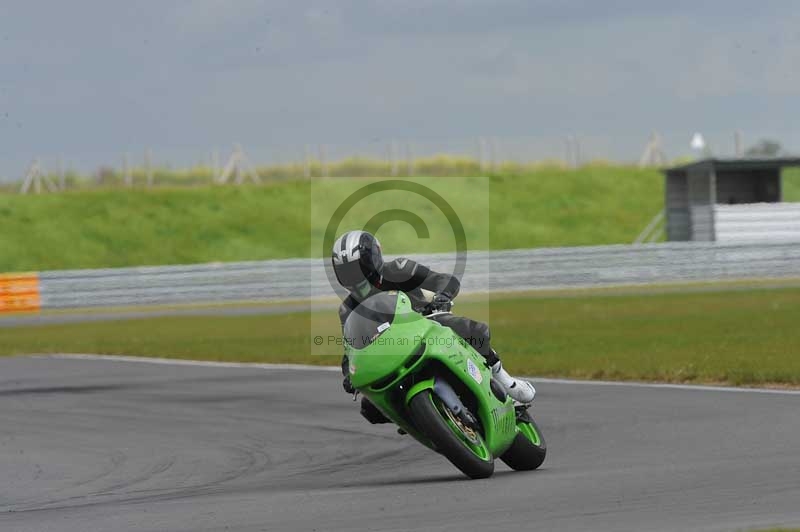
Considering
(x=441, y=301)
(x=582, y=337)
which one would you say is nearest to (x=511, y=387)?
(x=441, y=301)

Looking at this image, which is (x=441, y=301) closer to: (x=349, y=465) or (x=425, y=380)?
(x=425, y=380)

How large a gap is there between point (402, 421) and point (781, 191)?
113ft

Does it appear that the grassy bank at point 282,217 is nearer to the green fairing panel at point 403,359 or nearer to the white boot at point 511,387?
the white boot at point 511,387

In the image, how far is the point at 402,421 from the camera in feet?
27.0

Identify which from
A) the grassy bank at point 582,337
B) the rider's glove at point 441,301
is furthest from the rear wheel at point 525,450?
the grassy bank at point 582,337

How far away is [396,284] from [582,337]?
39.7 ft

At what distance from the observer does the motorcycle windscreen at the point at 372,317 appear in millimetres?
8023

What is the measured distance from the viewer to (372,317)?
8.04 metres

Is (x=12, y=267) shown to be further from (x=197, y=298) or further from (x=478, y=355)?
(x=478, y=355)

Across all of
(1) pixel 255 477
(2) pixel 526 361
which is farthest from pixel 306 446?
(2) pixel 526 361

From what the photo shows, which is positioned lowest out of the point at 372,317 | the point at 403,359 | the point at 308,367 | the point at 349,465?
the point at 349,465

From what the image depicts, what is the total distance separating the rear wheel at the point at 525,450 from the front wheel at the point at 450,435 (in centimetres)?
54

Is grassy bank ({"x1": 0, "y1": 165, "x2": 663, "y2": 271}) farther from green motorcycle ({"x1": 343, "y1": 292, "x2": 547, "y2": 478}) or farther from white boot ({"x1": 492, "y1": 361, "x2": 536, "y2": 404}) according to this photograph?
green motorcycle ({"x1": 343, "y1": 292, "x2": 547, "y2": 478})

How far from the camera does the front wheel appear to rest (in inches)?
309
